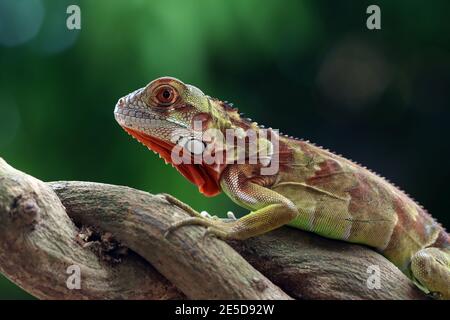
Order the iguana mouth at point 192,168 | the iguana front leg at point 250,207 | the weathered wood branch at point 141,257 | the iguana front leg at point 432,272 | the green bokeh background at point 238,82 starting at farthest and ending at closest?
the green bokeh background at point 238,82
the iguana mouth at point 192,168
the iguana front leg at point 432,272
the iguana front leg at point 250,207
the weathered wood branch at point 141,257

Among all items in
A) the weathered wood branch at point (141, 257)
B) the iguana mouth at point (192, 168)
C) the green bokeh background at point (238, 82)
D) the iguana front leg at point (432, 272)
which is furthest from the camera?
the green bokeh background at point (238, 82)

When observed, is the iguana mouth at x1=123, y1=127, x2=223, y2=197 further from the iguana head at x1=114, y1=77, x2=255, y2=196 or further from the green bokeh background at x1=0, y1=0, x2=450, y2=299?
the green bokeh background at x1=0, y1=0, x2=450, y2=299

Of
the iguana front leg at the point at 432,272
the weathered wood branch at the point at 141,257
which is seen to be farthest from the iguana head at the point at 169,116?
the iguana front leg at the point at 432,272

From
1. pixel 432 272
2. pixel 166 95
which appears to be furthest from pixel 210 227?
pixel 432 272

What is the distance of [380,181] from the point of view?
7.19 ft

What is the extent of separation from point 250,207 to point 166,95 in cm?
51

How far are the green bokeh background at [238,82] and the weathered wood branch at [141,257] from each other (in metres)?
1.71

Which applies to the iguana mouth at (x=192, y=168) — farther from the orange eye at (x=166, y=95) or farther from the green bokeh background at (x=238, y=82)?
the green bokeh background at (x=238, y=82)

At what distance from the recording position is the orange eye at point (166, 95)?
6.64 feet

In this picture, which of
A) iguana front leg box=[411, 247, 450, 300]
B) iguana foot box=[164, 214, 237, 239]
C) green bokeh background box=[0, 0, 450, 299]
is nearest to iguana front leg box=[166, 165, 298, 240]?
iguana foot box=[164, 214, 237, 239]

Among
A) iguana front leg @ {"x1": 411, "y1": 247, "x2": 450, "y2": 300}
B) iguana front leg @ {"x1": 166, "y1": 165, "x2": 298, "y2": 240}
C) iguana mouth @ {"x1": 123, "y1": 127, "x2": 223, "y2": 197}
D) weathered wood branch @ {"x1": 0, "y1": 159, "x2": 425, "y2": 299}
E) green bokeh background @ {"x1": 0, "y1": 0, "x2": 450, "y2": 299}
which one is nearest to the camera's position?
weathered wood branch @ {"x1": 0, "y1": 159, "x2": 425, "y2": 299}

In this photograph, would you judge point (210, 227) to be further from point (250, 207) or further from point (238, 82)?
point (238, 82)

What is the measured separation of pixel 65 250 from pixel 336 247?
3.09ft

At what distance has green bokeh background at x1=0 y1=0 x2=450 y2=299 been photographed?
364 cm
